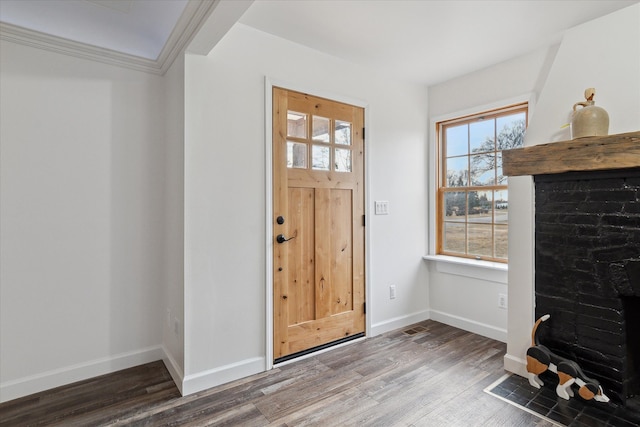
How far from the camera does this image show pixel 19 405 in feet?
6.84

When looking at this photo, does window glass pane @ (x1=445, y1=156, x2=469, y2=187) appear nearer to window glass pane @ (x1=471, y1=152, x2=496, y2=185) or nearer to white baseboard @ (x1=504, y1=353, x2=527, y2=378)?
window glass pane @ (x1=471, y1=152, x2=496, y2=185)

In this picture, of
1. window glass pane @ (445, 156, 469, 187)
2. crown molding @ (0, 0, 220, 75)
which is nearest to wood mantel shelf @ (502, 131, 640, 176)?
window glass pane @ (445, 156, 469, 187)

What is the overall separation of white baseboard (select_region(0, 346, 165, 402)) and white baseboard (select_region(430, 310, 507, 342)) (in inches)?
105

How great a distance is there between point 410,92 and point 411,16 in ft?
4.13

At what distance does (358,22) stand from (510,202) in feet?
5.73

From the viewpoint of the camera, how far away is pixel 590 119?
79.5 inches

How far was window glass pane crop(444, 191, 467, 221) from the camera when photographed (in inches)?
135

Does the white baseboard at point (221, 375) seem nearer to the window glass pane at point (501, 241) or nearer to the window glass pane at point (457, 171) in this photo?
the window glass pane at point (501, 241)

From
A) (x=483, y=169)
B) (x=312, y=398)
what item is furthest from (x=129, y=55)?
(x=483, y=169)

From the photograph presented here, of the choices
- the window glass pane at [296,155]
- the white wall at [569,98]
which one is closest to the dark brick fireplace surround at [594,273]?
the white wall at [569,98]

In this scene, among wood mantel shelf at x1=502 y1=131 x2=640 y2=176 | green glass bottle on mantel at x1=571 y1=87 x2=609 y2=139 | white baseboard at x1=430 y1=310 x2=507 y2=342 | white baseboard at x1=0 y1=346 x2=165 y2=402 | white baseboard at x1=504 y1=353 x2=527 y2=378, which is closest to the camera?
wood mantel shelf at x1=502 y1=131 x2=640 y2=176

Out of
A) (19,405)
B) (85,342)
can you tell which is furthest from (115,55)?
(19,405)

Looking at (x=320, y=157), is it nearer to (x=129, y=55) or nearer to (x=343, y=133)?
(x=343, y=133)

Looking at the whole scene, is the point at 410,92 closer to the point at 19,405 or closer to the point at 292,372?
the point at 292,372
